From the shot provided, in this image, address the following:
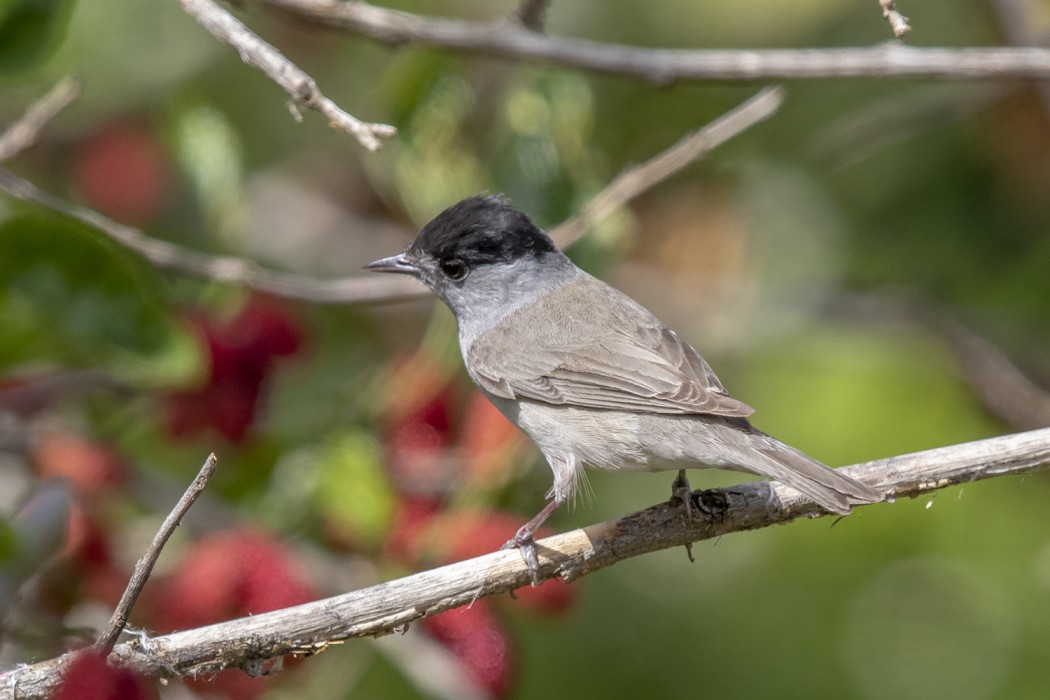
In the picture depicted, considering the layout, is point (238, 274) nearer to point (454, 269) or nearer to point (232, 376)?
point (232, 376)

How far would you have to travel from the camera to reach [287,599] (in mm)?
2926

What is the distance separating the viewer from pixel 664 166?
3.48m

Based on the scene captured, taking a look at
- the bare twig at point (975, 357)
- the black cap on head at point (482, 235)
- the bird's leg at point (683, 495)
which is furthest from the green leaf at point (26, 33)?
the bare twig at point (975, 357)

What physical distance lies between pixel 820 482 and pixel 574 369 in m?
1.10

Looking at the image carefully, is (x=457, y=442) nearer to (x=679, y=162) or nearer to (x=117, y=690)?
(x=679, y=162)

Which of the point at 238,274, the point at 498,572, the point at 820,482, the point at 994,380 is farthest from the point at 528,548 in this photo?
the point at 994,380

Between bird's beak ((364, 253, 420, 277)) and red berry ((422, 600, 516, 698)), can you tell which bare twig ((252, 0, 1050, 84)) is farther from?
red berry ((422, 600, 516, 698))

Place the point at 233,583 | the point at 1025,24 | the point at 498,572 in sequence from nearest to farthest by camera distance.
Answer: the point at 498,572, the point at 233,583, the point at 1025,24

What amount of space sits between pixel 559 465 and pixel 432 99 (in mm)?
1185

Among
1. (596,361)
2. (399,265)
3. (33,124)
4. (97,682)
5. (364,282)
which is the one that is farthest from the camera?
(399,265)

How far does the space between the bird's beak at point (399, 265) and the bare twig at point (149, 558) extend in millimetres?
2050

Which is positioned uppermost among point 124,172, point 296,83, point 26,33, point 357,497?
point 296,83

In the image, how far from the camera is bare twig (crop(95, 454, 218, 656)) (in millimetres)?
1987

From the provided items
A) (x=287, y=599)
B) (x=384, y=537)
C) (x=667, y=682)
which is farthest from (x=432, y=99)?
(x=667, y=682)
